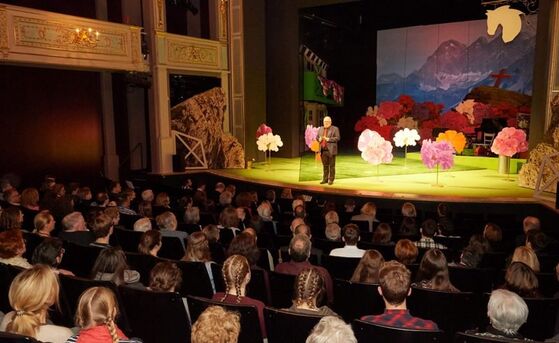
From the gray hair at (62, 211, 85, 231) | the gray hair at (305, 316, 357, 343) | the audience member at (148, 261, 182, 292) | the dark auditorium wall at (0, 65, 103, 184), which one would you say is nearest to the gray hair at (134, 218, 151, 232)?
the gray hair at (62, 211, 85, 231)

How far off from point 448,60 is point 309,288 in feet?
53.4

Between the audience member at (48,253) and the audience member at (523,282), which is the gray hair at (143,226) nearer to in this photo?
the audience member at (48,253)

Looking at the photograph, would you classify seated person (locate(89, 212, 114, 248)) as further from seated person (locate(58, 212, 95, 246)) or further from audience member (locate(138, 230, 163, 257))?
audience member (locate(138, 230, 163, 257))

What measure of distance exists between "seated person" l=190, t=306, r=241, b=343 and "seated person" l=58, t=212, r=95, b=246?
3280 millimetres

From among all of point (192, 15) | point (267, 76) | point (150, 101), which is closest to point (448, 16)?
point (267, 76)

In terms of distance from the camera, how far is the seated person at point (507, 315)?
2.45 metres

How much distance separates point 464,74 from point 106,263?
A: 1618 centimetres

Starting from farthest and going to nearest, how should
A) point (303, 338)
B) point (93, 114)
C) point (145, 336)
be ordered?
1. point (93, 114)
2. point (145, 336)
3. point (303, 338)

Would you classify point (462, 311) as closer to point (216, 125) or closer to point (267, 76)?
point (216, 125)

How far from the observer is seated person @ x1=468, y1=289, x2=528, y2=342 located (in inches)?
96.3

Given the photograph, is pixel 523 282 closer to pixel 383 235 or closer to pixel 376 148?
pixel 383 235

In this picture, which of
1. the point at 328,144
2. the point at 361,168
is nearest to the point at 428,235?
the point at 328,144

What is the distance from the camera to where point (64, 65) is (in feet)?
33.4

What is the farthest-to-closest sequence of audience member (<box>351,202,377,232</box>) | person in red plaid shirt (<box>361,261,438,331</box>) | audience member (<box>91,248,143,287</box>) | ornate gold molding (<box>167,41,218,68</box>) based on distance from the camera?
1. ornate gold molding (<box>167,41,218,68</box>)
2. audience member (<box>351,202,377,232</box>)
3. audience member (<box>91,248,143,287</box>)
4. person in red plaid shirt (<box>361,261,438,331</box>)
